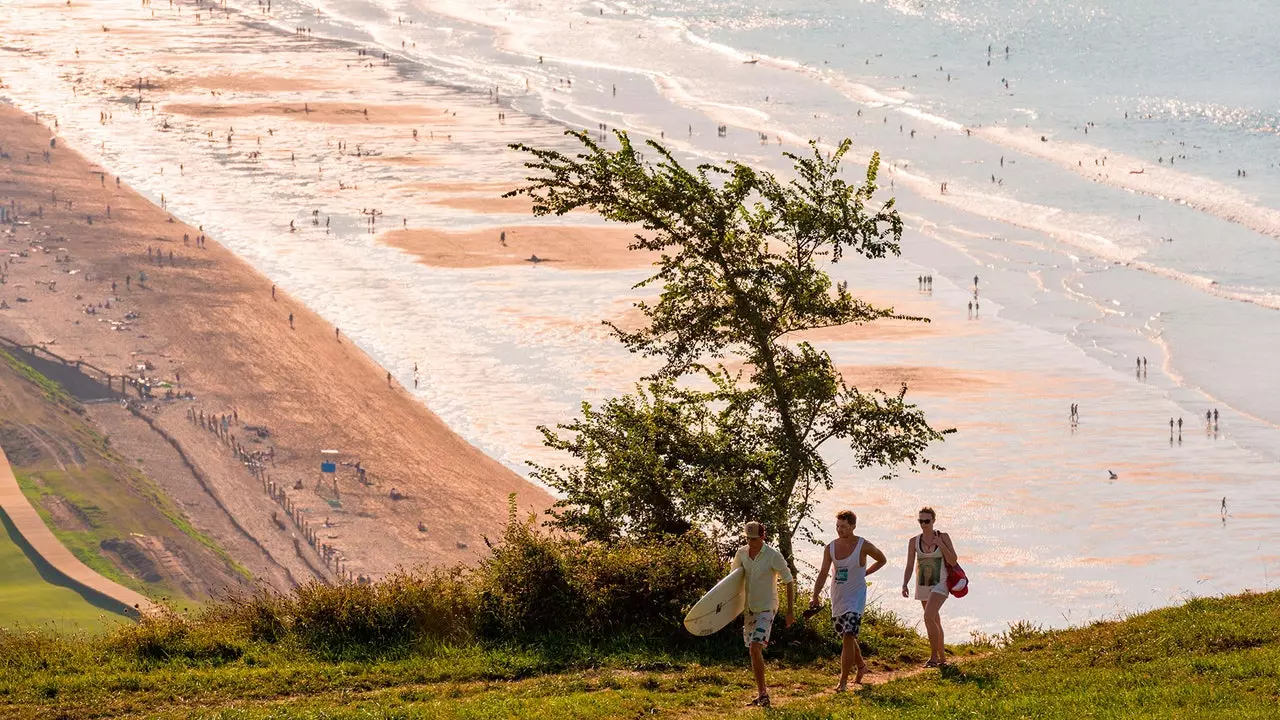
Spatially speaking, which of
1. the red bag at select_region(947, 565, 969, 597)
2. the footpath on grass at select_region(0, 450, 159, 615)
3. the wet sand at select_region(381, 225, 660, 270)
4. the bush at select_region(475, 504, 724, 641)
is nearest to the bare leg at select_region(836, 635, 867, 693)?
the red bag at select_region(947, 565, 969, 597)

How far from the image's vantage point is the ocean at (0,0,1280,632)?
40.4 m

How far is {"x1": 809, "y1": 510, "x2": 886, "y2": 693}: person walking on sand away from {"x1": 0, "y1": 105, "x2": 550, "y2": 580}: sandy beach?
24.9 metres

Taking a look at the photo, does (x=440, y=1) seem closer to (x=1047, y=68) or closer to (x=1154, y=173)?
(x=1047, y=68)

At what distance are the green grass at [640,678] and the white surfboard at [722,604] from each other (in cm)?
90

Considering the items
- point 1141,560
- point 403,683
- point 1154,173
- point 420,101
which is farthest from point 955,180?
point 403,683

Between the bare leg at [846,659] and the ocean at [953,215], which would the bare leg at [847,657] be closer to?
the bare leg at [846,659]

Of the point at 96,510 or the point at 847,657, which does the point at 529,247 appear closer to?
the point at 96,510

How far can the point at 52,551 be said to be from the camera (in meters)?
39.6

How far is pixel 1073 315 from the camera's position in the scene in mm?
56562

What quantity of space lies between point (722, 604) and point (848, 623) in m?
1.38

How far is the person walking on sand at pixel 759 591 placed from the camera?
52.3 ft

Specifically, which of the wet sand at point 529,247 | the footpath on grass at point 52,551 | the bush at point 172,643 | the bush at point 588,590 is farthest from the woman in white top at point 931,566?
the wet sand at point 529,247

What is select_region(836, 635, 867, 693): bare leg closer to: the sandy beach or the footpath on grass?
the footpath on grass

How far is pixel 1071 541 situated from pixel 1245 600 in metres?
19.0
